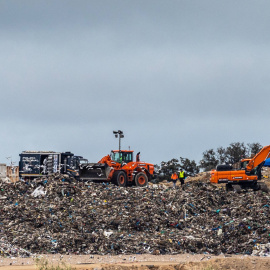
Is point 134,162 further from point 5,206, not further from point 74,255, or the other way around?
point 74,255

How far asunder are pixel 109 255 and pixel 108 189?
9183 mm

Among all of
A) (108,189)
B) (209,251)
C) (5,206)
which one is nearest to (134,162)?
(108,189)

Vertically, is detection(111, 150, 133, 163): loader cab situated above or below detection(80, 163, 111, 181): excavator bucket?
above

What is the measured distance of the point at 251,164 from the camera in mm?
29125

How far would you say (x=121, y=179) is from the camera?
98.4 feet

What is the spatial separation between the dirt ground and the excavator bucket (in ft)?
41.9

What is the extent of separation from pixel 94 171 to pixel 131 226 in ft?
32.9

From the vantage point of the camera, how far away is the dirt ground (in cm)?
1309

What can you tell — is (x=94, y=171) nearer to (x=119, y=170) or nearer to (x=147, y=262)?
(x=119, y=170)

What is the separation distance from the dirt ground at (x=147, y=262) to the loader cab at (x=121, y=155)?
1418cm

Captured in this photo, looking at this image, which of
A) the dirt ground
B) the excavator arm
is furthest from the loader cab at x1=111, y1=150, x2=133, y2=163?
the dirt ground

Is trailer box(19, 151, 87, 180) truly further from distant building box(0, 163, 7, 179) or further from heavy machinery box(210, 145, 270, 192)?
heavy machinery box(210, 145, 270, 192)

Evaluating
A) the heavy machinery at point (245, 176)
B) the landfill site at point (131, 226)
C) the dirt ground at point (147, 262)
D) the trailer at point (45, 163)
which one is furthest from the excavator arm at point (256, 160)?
the dirt ground at point (147, 262)

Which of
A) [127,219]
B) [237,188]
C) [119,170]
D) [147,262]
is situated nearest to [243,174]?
[237,188]
